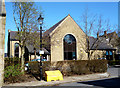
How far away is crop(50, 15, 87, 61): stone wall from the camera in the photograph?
27984 mm

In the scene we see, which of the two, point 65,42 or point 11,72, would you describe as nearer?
point 11,72

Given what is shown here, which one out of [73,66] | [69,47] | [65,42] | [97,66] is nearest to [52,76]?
[73,66]

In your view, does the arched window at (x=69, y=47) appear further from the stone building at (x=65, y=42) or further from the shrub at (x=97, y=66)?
the shrub at (x=97, y=66)

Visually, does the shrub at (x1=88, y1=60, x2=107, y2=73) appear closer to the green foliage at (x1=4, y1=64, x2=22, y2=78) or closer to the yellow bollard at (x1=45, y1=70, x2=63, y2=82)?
the yellow bollard at (x1=45, y1=70, x2=63, y2=82)

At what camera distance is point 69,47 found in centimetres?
3002

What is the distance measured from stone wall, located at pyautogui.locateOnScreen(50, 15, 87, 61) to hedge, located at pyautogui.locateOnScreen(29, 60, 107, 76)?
1253cm

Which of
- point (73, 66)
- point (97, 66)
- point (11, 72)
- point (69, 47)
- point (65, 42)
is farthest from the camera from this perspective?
point (69, 47)

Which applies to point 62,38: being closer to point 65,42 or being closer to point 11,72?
point 65,42

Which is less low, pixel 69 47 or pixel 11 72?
pixel 69 47

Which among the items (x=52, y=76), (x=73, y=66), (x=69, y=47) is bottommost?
(x=52, y=76)

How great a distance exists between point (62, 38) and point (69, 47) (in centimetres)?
267

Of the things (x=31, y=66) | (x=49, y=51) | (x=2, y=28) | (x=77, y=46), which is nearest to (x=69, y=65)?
(x=31, y=66)

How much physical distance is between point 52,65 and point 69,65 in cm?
168

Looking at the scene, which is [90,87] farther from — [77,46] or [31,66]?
[77,46]
